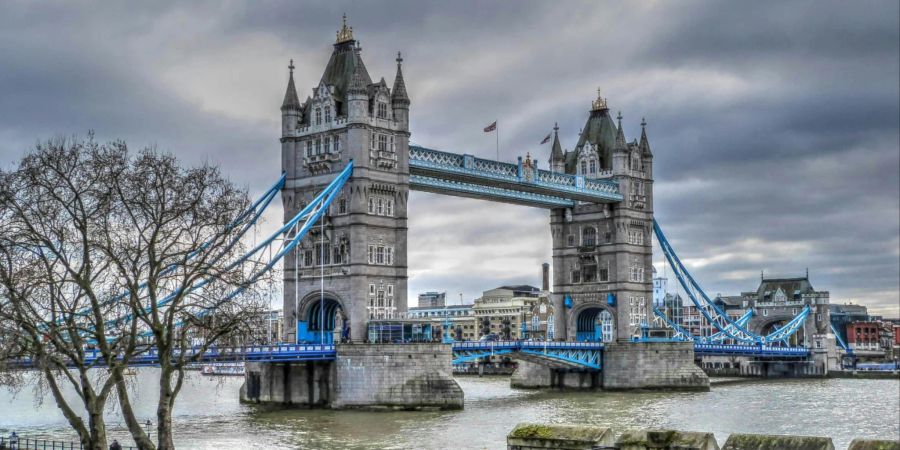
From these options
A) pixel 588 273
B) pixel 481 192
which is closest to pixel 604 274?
pixel 588 273

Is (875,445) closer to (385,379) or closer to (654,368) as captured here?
(385,379)

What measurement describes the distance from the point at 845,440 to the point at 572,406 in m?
24.7

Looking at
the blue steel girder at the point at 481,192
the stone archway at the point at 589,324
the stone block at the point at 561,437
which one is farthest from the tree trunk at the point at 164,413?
the stone archway at the point at 589,324

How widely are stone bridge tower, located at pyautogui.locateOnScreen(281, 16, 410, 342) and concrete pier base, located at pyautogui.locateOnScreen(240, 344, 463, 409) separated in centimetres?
537

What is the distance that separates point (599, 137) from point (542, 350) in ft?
82.0

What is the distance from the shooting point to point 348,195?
7588 centimetres

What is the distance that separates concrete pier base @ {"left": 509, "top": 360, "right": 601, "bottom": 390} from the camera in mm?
97188

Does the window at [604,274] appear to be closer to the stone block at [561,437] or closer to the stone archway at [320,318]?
the stone archway at [320,318]

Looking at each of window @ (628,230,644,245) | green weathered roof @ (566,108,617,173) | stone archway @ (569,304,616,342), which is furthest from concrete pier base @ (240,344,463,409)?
green weathered roof @ (566,108,617,173)

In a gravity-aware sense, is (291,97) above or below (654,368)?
above

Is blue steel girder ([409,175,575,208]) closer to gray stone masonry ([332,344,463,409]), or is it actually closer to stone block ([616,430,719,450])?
gray stone masonry ([332,344,463,409])

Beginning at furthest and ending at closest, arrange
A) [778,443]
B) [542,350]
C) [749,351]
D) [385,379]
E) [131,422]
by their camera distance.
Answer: [749,351]
[542,350]
[385,379]
[131,422]
[778,443]

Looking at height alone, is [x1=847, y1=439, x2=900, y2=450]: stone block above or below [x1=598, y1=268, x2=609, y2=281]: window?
below

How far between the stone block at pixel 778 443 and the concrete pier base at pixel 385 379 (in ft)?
168
